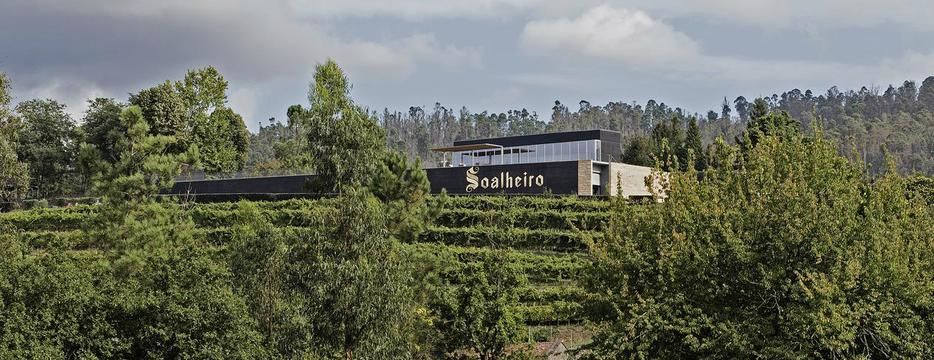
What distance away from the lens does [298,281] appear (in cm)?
1941

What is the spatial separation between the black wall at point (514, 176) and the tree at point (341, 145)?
16330 millimetres

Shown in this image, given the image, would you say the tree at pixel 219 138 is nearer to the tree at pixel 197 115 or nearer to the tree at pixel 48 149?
the tree at pixel 197 115

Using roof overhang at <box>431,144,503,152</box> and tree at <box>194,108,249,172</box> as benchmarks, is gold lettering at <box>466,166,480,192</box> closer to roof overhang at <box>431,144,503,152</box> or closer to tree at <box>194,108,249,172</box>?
roof overhang at <box>431,144,503,152</box>

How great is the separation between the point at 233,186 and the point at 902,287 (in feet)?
127

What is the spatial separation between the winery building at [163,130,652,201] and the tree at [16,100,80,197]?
32.1 ft

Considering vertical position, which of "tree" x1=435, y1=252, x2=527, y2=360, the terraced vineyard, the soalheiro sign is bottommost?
"tree" x1=435, y1=252, x2=527, y2=360

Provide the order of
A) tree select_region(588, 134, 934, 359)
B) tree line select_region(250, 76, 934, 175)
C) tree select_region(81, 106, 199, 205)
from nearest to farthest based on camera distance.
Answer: tree select_region(588, 134, 934, 359)
tree select_region(81, 106, 199, 205)
tree line select_region(250, 76, 934, 175)

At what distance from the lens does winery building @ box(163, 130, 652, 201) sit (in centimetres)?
4219

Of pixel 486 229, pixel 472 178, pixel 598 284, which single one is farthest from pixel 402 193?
pixel 472 178

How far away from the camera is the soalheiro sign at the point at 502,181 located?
4278 cm

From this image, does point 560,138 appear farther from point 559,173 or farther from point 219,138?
point 219,138

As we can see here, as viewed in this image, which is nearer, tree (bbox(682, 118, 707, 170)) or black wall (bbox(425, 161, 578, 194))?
black wall (bbox(425, 161, 578, 194))

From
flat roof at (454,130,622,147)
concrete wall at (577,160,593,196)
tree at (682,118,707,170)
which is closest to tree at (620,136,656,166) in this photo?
tree at (682,118,707,170)

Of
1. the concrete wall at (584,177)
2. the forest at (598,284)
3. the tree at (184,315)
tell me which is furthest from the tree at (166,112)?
the tree at (184,315)
